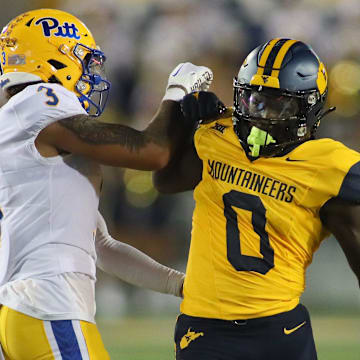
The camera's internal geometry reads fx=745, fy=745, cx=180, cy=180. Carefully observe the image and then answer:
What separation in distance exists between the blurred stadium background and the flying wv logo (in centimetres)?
401

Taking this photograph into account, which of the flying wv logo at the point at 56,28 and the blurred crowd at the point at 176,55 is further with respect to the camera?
the blurred crowd at the point at 176,55

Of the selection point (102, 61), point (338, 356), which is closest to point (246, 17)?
point (338, 356)

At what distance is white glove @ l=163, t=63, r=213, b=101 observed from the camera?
2.59 metres

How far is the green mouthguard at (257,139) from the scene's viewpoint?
2.46 m

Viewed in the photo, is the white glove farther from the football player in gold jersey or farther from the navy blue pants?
the navy blue pants

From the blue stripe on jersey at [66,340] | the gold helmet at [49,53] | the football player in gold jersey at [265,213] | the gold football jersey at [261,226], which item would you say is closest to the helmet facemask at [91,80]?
the gold helmet at [49,53]

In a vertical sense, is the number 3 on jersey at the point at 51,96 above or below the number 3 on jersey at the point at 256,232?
above

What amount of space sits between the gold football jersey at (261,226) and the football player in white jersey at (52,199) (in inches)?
10.3

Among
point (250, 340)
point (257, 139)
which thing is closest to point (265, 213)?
point (257, 139)

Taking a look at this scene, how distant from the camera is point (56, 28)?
2609mm

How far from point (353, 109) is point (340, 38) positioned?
75cm

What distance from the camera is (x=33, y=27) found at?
102 inches

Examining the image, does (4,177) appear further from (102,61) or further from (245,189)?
(245,189)

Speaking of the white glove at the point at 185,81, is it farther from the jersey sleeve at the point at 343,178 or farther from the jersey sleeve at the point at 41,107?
the jersey sleeve at the point at 343,178
